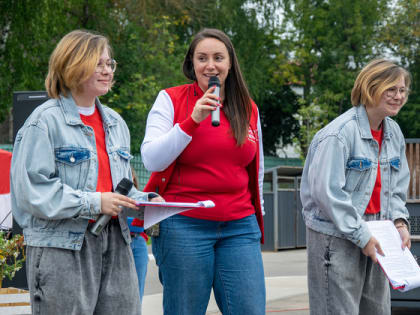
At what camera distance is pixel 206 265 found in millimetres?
3658

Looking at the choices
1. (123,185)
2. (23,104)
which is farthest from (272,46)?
(123,185)

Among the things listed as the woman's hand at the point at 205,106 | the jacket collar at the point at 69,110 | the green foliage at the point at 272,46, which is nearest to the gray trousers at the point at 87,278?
the jacket collar at the point at 69,110

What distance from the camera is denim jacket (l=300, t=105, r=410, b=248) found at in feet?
12.3

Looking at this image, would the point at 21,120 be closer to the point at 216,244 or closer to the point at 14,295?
the point at 14,295

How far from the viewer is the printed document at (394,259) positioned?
12.4 ft

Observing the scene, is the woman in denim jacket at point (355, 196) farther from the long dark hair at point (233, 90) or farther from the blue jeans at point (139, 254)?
the blue jeans at point (139, 254)

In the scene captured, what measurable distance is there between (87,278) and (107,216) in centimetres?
27

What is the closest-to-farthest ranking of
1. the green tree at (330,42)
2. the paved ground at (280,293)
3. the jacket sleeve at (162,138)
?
the jacket sleeve at (162,138) < the paved ground at (280,293) < the green tree at (330,42)

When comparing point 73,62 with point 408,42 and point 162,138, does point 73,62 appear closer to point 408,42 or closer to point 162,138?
point 162,138

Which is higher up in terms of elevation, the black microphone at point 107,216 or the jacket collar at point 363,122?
the jacket collar at point 363,122

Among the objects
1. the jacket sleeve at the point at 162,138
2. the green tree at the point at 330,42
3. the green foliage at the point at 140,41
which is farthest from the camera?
the green tree at the point at 330,42

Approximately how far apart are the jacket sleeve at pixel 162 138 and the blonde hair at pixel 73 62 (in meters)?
0.48

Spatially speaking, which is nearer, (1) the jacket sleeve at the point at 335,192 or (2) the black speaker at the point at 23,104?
(1) the jacket sleeve at the point at 335,192

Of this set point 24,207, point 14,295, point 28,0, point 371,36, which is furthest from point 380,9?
point 24,207
